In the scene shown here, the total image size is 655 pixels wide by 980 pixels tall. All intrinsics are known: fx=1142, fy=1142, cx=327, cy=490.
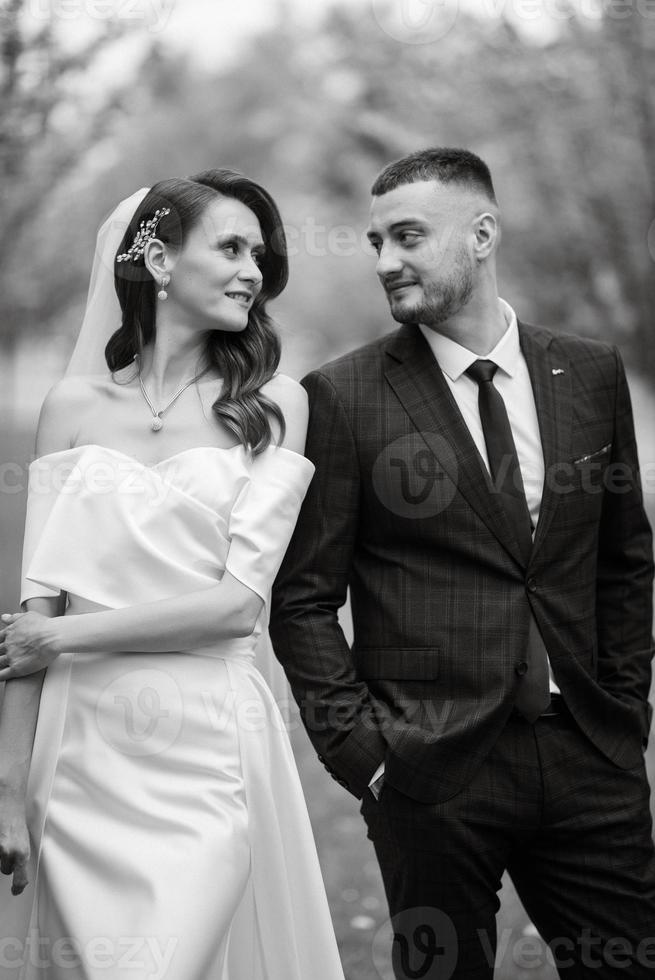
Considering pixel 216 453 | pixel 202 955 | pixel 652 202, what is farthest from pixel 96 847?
pixel 652 202

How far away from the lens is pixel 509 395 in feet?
9.52

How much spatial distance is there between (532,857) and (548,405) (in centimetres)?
112

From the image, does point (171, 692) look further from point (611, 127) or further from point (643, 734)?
point (611, 127)

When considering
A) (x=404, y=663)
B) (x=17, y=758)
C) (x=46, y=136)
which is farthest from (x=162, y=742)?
(x=46, y=136)

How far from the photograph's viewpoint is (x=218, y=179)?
2.79m

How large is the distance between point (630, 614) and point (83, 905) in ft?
5.04

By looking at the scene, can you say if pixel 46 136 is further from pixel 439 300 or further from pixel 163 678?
pixel 163 678

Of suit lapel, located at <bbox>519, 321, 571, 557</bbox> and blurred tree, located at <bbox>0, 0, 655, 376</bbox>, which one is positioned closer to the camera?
suit lapel, located at <bbox>519, 321, 571, 557</bbox>

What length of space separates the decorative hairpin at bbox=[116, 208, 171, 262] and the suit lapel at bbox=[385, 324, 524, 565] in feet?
2.18

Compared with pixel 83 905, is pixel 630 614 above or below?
above

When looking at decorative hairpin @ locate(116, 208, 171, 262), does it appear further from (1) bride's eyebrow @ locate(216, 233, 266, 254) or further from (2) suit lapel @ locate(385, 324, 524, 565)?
(2) suit lapel @ locate(385, 324, 524, 565)

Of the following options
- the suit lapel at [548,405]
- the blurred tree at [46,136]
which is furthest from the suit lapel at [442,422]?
the blurred tree at [46,136]

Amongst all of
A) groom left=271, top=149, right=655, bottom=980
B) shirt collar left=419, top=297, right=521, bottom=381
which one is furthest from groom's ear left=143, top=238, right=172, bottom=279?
shirt collar left=419, top=297, right=521, bottom=381

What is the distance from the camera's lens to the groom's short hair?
2.94 meters
